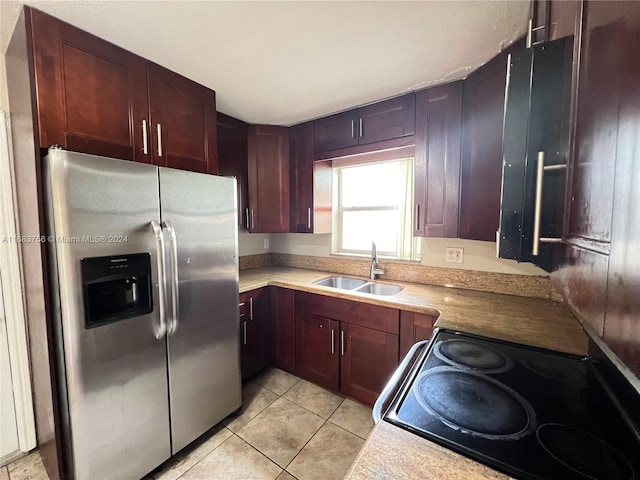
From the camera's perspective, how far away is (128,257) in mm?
1229

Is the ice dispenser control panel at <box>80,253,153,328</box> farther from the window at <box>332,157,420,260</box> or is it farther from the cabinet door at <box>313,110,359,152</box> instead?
the window at <box>332,157,420,260</box>

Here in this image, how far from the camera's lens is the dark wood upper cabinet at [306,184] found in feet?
7.76

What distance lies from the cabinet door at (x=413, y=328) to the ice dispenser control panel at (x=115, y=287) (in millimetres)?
1432

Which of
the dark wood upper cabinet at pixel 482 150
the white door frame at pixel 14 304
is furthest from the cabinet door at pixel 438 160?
the white door frame at pixel 14 304

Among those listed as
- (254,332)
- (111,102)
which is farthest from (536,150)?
(254,332)

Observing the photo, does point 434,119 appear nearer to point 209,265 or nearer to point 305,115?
point 305,115

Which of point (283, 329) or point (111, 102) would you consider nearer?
point (111, 102)

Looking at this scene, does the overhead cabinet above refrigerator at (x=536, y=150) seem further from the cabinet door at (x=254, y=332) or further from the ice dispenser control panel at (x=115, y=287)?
the cabinet door at (x=254, y=332)

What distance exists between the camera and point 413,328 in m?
1.63

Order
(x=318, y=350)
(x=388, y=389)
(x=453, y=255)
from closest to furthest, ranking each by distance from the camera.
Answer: (x=388, y=389) < (x=453, y=255) < (x=318, y=350)

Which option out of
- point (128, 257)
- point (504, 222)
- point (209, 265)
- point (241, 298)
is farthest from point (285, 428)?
point (504, 222)

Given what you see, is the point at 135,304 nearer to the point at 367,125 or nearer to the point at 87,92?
the point at 87,92

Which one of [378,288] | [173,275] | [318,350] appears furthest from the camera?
[378,288]

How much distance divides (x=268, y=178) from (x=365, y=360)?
5.68 feet
